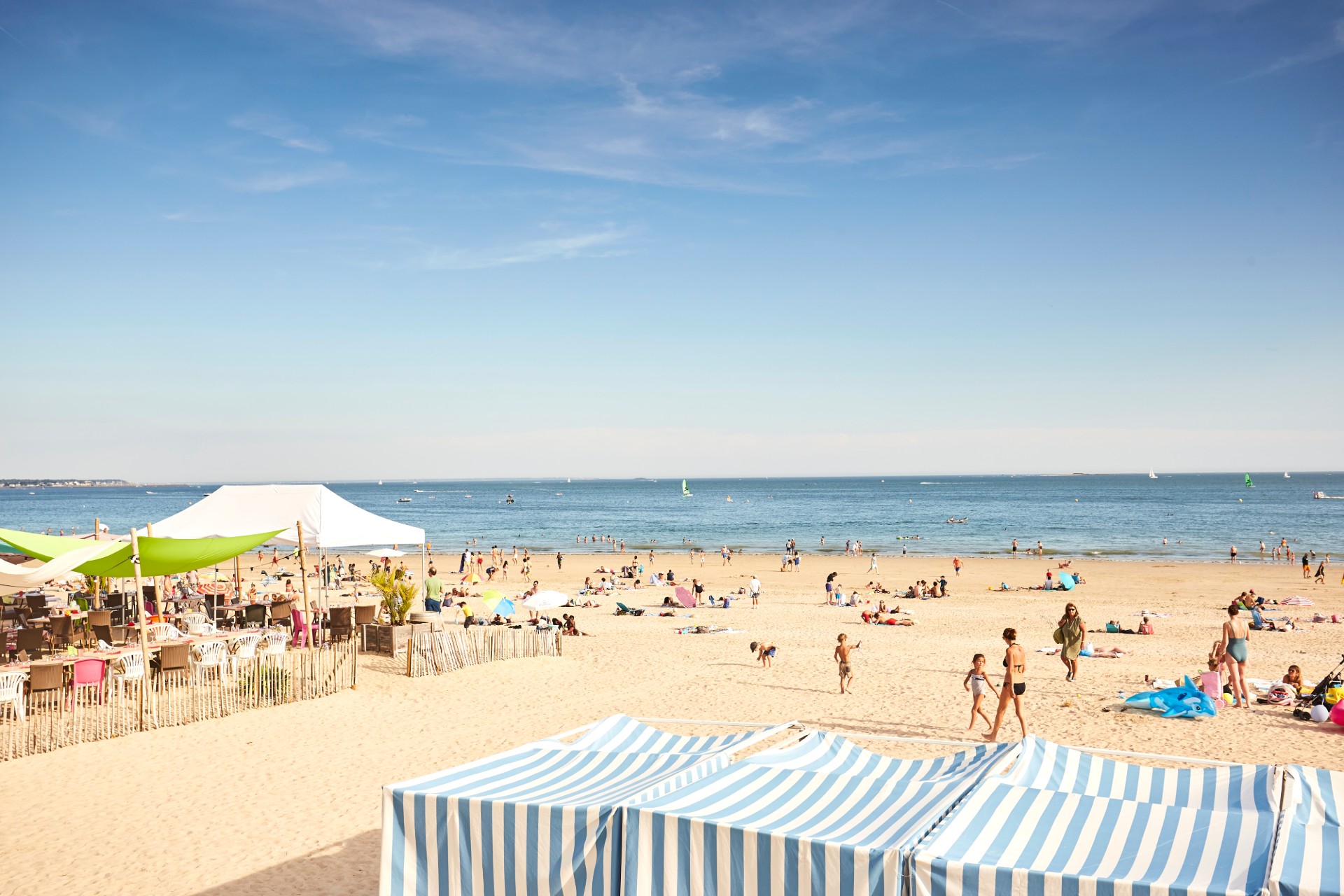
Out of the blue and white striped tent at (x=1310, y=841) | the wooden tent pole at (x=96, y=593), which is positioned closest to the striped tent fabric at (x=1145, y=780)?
the blue and white striped tent at (x=1310, y=841)

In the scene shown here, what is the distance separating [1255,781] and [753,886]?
3478mm

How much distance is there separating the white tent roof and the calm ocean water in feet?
138

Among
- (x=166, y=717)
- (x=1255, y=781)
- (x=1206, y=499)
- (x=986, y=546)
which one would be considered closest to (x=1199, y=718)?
(x=1255, y=781)

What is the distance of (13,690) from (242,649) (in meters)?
3.76

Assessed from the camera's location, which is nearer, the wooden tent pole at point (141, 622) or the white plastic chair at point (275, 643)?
the wooden tent pole at point (141, 622)

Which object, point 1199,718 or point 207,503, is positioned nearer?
point 1199,718

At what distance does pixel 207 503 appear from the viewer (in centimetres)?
1834

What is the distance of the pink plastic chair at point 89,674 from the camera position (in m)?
12.9

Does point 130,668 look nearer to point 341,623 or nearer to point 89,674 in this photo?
point 89,674

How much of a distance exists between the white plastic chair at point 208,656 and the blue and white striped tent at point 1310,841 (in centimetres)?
1445

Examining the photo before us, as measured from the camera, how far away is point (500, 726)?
13367mm

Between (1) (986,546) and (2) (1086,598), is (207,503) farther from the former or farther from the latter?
(1) (986,546)

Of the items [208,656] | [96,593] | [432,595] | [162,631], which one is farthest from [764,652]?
[96,593]

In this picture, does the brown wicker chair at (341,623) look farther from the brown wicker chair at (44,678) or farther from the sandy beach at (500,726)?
the brown wicker chair at (44,678)
